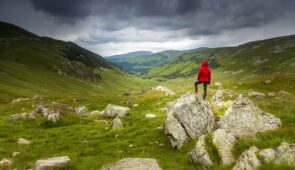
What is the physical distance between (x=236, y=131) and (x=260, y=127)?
1.73m

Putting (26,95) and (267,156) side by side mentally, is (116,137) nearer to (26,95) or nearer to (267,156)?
(267,156)

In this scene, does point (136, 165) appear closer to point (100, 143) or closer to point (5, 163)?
point (100, 143)

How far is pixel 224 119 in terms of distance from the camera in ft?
42.3

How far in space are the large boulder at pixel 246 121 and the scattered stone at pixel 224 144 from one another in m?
1.34

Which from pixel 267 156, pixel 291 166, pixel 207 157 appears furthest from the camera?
pixel 207 157

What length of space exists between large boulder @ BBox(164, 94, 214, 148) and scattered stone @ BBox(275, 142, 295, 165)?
6.61m

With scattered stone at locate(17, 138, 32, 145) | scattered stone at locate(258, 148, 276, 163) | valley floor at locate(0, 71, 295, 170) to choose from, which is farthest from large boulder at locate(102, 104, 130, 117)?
scattered stone at locate(258, 148, 276, 163)

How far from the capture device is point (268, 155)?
7.10m

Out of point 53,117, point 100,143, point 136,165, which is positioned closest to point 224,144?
point 136,165

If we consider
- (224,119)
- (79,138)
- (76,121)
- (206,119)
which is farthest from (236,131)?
(76,121)

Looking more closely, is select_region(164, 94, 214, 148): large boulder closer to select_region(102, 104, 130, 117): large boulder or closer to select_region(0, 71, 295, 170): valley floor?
select_region(0, 71, 295, 170): valley floor

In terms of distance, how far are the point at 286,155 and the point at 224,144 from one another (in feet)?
9.50

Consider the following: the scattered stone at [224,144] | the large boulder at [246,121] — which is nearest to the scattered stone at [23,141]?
the scattered stone at [224,144]

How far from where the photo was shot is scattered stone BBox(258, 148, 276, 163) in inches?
273
